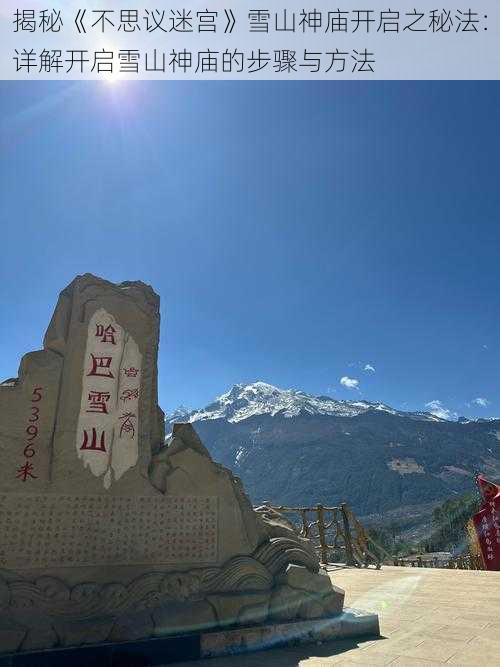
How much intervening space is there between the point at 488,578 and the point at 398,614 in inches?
130

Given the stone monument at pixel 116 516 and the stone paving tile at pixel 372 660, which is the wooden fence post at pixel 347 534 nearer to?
the stone monument at pixel 116 516

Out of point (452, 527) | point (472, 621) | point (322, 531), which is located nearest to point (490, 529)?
point (322, 531)

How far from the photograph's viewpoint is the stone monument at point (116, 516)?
405 centimetres

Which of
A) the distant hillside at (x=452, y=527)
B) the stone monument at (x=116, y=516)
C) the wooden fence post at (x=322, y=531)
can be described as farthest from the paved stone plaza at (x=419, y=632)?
the distant hillside at (x=452, y=527)

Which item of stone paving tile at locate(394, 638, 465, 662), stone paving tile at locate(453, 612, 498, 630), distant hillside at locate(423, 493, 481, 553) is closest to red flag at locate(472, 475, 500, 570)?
stone paving tile at locate(453, 612, 498, 630)

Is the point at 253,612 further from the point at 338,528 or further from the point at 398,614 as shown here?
the point at 338,528

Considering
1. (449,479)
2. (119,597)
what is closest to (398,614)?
(119,597)

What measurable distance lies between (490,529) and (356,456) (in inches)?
5428

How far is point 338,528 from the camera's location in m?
10.7

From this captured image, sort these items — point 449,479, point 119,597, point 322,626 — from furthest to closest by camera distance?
point 449,479 < point 322,626 < point 119,597

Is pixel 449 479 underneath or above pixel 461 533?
above

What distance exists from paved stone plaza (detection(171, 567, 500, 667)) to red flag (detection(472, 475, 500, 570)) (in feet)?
28.1

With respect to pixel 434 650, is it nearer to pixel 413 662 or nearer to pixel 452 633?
pixel 413 662

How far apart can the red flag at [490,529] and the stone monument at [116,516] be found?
1245cm
